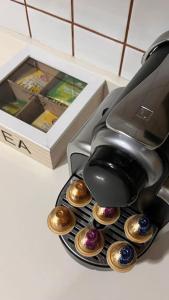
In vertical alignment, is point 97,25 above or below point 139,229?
above

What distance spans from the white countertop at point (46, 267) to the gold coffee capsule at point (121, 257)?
2.9 inches

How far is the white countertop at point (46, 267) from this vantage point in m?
0.57

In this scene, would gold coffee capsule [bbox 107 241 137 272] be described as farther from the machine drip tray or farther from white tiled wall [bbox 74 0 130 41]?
white tiled wall [bbox 74 0 130 41]

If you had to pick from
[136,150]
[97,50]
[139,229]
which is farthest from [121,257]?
[97,50]

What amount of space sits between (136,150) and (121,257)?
0.22 metres

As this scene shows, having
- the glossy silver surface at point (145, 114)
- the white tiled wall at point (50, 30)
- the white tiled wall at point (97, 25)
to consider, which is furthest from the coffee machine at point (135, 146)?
the white tiled wall at point (50, 30)

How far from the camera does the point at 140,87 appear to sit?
409 mm

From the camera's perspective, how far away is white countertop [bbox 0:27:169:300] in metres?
0.57

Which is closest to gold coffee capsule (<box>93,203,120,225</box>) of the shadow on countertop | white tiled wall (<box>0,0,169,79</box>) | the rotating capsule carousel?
the rotating capsule carousel

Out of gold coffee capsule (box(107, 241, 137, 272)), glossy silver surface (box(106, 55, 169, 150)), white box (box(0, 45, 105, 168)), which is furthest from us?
white box (box(0, 45, 105, 168))

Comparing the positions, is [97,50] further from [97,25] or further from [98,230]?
[98,230]

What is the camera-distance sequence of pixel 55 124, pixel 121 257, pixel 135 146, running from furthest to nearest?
pixel 55 124, pixel 121 257, pixel 135 146

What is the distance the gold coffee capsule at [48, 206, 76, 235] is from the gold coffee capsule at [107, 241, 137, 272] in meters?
0.08

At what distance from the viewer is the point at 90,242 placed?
1.76ft
